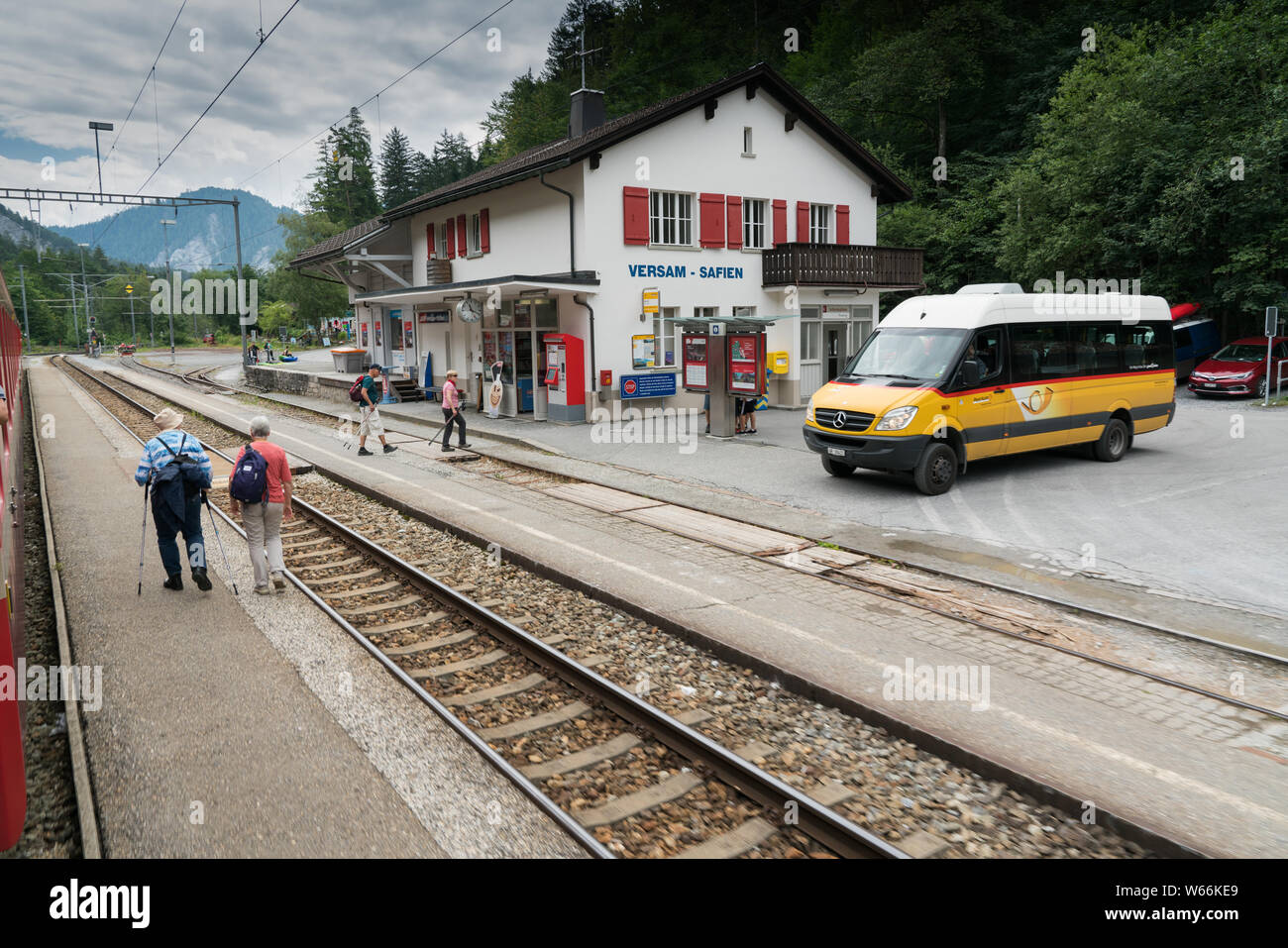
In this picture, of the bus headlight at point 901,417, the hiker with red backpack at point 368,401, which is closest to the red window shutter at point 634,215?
the hiker with red backpack at point 368,401

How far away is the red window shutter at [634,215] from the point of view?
74.4 ft

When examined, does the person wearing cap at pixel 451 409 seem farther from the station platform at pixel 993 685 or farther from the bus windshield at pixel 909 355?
the bus windshield at pixel 909 355

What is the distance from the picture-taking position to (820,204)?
89.7ft

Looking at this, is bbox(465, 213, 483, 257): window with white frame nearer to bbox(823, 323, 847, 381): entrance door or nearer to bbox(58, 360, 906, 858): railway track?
bbox(823, 323, 847, 381): entrance door

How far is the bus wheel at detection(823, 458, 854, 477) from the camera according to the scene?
47.5 feet

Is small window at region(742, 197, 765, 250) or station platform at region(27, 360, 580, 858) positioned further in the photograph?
small window at region(742, 197, 765, 250)

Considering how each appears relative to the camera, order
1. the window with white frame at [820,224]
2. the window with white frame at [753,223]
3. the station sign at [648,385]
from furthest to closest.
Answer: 1. the window with white frame at [820,224]
2. the window with white frame at [753,223]
3. the station sign at [648,385]

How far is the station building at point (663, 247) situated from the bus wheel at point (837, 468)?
647cm

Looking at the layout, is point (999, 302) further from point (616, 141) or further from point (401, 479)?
point (616, 141)

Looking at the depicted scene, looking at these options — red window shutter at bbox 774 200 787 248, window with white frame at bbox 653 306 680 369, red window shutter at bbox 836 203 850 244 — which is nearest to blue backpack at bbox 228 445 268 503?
window with white frame at bbox 653 306 680 369

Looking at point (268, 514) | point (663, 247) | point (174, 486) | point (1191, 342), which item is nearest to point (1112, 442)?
point (663, 247)

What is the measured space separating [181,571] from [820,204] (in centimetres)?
2302

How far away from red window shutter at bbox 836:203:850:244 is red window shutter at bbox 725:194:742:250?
4.40m

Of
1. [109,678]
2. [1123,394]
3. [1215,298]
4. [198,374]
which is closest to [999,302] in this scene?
[1123,394]
